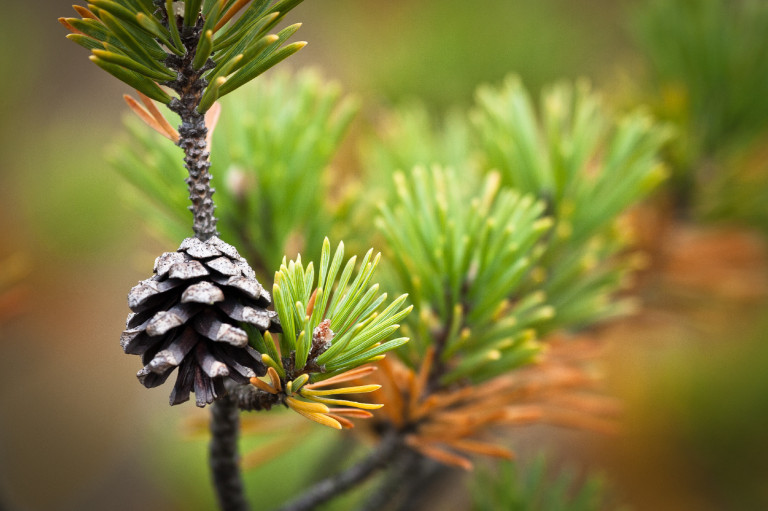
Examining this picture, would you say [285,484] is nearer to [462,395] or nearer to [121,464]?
[462,395]

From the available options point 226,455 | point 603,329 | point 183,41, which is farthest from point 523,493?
point 183,41

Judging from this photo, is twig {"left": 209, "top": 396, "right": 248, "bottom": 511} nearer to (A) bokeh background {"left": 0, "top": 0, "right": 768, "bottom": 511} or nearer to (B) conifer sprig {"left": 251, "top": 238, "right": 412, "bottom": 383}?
(B) conifer sprig {"left": 251, "top": 238, "right": 412, "bottom": 383}

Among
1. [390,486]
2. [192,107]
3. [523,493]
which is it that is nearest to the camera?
[192,107]

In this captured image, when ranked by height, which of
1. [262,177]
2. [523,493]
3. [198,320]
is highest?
[262,177]

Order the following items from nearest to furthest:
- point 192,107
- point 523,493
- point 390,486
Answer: point 192,107 → point 390,486 → point 523,493

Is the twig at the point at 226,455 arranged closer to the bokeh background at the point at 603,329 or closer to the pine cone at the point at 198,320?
the pine cone at the point at 198,320

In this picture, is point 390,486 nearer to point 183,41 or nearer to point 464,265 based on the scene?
point 464,265

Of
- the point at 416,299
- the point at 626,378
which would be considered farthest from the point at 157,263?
the point at 626,378
